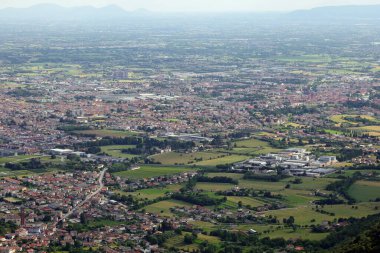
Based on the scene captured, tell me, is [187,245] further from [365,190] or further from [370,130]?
[370,130]

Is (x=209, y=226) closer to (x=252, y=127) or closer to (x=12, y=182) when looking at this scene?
(x=12, y=182)

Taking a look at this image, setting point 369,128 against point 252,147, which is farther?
point 369,128

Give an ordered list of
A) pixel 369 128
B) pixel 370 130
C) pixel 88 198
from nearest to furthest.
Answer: pixel 88 198
pixel 370 130
pixel 369 128

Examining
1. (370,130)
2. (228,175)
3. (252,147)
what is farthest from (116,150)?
(370,130)

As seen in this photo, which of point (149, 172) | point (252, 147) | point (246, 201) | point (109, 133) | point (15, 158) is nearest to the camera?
point (246, 201)

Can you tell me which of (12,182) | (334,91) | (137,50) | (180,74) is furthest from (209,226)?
(137,50)

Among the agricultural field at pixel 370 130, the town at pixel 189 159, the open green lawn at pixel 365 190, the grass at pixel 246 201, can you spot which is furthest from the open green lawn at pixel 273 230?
the agricultural field at pixel 370 130
